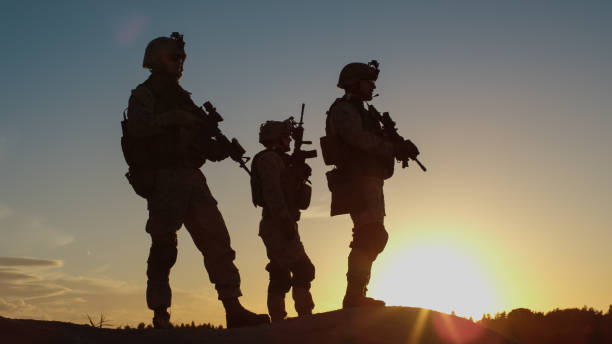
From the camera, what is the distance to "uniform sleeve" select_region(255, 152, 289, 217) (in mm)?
9617

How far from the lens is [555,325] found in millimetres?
11281

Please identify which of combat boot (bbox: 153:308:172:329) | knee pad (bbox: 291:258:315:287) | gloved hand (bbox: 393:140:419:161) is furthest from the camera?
knee pad (bbox: 291:258:315:287)

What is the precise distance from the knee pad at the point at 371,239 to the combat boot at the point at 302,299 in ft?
5.21

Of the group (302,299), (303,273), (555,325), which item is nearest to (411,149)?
Result: (303,273)

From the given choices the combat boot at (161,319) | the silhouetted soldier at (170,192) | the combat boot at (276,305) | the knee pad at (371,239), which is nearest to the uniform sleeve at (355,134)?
the knee pad at (371,239)

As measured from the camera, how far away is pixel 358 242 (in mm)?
8383

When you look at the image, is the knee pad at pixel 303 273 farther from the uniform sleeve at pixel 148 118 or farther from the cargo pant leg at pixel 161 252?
the uniform sleeve at pixel 148 118

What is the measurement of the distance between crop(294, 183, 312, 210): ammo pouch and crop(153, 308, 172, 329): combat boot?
9.61 ft

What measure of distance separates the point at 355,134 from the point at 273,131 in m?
2.10

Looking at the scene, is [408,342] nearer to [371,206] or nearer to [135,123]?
[371,206]

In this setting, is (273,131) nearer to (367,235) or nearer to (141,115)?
(367,235)

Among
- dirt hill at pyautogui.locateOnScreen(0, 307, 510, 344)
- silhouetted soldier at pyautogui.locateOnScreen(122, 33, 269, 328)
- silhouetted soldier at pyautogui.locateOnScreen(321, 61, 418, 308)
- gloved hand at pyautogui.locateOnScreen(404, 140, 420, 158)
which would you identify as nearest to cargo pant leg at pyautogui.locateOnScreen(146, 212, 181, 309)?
silhouetted soldier at pyautogui.locateOnScreen(122, 33, 269, 328)

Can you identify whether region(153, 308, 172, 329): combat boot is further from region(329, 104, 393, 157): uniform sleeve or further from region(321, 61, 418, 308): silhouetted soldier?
region(329, 104, 393, 157): uniform sleeve

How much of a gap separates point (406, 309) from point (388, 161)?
2169mm
